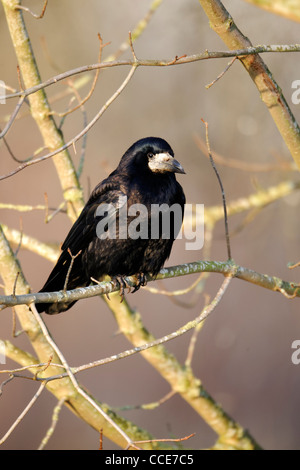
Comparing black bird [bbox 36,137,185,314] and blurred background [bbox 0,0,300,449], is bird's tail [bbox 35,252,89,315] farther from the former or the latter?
blurred background [bbox 0,0,300,449]

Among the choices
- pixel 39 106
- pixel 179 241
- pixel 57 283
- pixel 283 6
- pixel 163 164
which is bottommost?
pixel 57 283

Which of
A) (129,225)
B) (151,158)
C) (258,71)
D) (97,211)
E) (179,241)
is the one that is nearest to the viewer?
(258,71)

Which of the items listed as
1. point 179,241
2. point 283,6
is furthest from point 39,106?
point 179,241

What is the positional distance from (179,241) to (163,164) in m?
5.01

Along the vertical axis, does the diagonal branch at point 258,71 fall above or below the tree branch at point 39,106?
below

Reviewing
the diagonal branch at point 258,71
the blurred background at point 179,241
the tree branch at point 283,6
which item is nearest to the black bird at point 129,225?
the diagonal branch at point 258,71

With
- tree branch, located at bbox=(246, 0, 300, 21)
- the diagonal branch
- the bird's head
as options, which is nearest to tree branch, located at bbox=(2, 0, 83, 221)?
the bird's head

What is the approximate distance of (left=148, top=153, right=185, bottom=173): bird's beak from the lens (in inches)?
165

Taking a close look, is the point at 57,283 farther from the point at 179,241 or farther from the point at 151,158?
the point at 179,241

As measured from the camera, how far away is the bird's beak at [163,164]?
4184 millimetres

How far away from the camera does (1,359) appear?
180 inches

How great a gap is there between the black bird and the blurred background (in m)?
3.33

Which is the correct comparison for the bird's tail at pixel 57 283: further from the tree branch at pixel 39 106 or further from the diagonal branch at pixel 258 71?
the diagonal branch at pixel 258 71

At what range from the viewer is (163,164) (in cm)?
421
